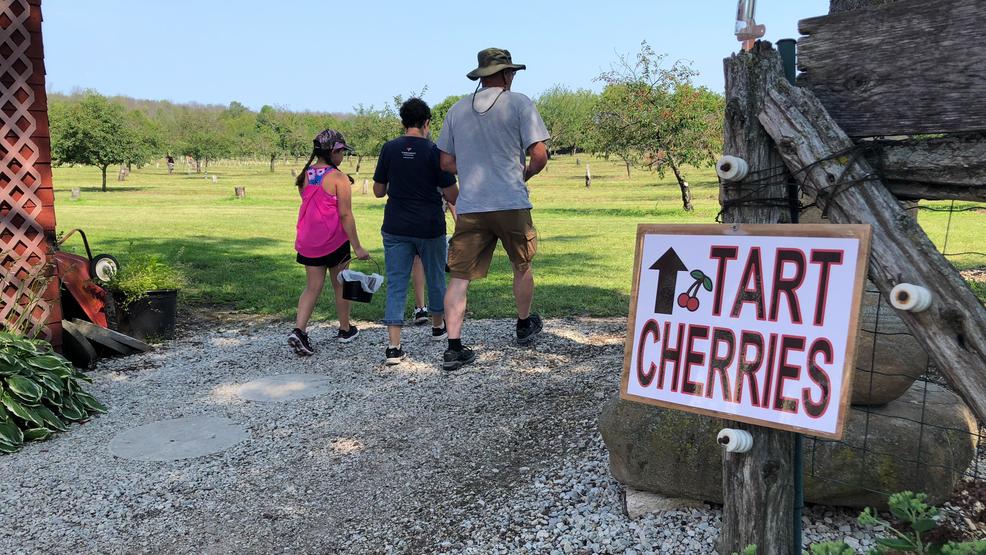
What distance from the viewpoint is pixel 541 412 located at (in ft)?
15.5

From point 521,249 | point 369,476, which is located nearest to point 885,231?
point 369,476

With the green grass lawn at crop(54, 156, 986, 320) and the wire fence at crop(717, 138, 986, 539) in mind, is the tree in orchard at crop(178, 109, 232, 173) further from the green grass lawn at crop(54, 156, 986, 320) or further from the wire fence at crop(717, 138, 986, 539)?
the wire fence at crop(717, 138, 986, 539)

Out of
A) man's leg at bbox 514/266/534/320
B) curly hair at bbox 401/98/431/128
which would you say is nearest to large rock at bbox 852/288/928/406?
man's leg at bbox 514/266/534/320

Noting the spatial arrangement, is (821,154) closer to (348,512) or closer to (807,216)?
(348,512)

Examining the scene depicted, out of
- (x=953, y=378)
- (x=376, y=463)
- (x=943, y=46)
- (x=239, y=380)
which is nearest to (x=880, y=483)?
(x=953, y=378)

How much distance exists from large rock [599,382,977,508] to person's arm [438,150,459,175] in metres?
2.80

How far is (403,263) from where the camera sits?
609 cm

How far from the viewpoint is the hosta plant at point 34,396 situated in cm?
472

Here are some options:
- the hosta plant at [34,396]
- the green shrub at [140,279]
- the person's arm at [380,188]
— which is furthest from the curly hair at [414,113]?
the green shrub at [140,279]

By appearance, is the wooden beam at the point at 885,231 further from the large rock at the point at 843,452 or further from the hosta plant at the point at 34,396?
the hosta plant at the point at 34,396

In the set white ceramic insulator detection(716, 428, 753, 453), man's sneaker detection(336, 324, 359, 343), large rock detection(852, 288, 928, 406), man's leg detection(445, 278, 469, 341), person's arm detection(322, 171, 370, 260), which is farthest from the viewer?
man's sneaker detection(336, 324, 359, 343)

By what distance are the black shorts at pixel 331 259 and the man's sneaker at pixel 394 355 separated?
3.13 ft

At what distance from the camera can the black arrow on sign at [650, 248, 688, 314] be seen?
8.19 feet

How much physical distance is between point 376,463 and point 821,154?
9.30 ft
